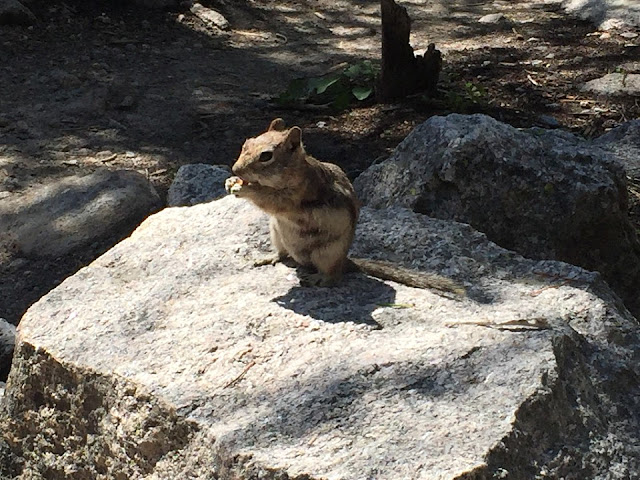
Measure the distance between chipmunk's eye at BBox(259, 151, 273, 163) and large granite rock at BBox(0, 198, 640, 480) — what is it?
44 centimetres

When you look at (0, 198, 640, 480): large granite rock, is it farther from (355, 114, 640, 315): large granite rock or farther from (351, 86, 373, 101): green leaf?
(351, 86, 373, 101): green leaf

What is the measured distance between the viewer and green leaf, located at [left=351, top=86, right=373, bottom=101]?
24.4 feet

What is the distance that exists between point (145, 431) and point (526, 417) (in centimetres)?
116

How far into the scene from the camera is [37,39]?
28.0 feet

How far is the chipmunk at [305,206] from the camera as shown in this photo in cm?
364

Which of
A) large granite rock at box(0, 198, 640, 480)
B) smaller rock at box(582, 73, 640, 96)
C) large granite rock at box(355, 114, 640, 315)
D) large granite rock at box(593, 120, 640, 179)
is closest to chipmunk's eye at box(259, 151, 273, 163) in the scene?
large granite rock at box(0, 198, 640, 480)

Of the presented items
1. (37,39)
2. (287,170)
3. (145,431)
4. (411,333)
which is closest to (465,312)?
Answer: (411,333)

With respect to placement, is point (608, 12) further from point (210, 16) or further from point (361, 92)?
point (210, 16)

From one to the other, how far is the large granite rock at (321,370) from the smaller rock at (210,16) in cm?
558

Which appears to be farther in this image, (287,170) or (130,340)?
(287,170)

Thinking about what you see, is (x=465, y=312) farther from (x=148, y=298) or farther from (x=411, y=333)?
(x=148, y=298)

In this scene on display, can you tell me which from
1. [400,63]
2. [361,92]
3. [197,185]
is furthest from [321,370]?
[361,92]

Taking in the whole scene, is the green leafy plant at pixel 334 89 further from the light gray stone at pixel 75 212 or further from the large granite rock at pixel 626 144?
the large granite rock at pixel 626 144

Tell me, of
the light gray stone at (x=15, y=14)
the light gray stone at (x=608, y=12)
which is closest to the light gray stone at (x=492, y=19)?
the light gray stone at (x=608, y=12)
